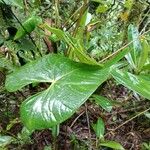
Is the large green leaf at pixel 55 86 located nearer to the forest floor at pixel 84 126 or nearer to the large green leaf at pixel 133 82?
the large green leaf at pixel 133 82

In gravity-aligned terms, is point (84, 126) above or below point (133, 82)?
below

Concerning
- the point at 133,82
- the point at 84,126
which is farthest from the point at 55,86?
the point at 84,126

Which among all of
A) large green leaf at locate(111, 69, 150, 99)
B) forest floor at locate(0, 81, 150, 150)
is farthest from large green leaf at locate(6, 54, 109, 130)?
forest floor at locate(0, 81, 150, 150)

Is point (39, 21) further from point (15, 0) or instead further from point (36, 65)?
point (36, 65)

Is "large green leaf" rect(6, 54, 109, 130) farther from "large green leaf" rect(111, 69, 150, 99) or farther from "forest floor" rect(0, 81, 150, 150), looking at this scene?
"forest floor" rect(0, 81, 150, 150)

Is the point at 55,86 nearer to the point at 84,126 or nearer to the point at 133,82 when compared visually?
the point at 133,82

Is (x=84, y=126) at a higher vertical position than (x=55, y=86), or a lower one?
lower

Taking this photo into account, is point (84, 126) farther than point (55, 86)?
Yes
